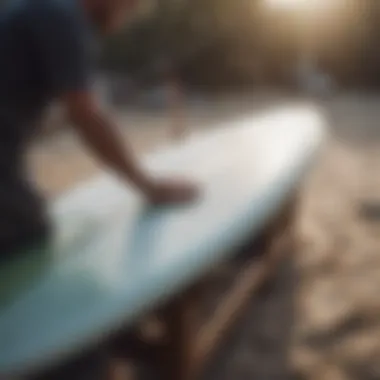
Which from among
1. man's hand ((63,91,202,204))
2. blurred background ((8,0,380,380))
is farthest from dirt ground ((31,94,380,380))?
man's hand ((63,91,202,204))

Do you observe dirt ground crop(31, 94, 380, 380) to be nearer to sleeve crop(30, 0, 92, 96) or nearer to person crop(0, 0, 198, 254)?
person crop(0, 0, 198, 254)

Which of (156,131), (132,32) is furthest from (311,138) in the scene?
(132,32)

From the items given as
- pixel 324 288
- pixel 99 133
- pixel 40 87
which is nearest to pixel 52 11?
pixel 40 87

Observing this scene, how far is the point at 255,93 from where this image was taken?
6.63 meters

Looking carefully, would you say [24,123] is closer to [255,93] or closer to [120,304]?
[120,304]

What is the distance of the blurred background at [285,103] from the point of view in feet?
8.20

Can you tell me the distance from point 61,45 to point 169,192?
0.66 metres

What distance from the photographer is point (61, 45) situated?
1.71 metres

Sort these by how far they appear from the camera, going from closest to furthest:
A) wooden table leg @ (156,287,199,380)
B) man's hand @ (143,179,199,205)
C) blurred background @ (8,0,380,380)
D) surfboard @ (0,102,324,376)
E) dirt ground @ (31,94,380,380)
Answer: surfboard @ (0,102,324,376), wooden table leg @ (156,287,199,380), man's hand @ (143,179,199,205), dirt ground @ (31,94,380,380), blurred background @ (8,0,380,380)

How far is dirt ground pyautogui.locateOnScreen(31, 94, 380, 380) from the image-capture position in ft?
7.78

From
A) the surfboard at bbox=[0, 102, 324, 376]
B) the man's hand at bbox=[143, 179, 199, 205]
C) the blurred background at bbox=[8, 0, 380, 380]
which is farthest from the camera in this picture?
the blurred background at bbox=[8, 0, 380, 380]

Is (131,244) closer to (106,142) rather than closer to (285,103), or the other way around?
(106,142)

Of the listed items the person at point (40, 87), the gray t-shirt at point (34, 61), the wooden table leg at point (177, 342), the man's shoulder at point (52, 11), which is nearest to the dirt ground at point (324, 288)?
the wooden table leg at point (177, 342)

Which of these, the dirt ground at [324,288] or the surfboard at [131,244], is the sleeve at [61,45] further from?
the dirt ground at [324,288]
